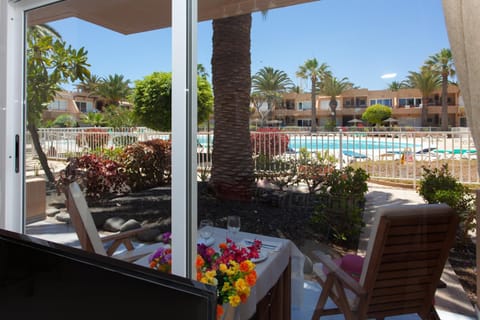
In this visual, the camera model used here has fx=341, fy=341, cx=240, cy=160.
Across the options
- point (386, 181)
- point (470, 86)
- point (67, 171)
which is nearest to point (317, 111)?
point (386, 181)

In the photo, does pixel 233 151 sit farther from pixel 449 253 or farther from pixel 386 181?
pixel 449 253

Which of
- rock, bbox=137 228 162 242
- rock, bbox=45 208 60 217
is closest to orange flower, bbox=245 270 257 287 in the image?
rock, bbox=137 228 162 242

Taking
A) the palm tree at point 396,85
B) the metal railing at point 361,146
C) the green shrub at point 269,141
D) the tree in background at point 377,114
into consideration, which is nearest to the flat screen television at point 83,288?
the metal railing at point 361,146

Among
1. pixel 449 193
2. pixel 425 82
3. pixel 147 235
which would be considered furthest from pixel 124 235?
pixel 425 82

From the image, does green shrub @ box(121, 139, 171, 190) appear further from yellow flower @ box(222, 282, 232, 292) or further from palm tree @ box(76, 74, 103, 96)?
yellow flower @ box(222, 282, 232, 292)

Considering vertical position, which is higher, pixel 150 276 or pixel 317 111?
pixel 317 111

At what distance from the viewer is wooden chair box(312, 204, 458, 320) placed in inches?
69.1

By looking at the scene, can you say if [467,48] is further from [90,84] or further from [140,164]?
[140,164]

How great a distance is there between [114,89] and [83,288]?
2023 mm

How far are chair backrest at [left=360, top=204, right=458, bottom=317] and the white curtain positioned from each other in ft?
3.66

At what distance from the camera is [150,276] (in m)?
0.63

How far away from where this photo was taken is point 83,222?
2217 mm

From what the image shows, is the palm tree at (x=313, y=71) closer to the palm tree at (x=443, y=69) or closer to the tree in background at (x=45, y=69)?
the palm tree at (x=443, y=69)

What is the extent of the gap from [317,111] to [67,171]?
2.15 meters
